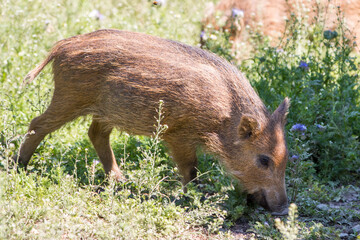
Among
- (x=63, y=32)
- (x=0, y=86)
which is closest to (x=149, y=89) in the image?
(x=0, y=86)

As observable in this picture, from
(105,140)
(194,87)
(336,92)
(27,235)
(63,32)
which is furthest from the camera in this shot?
(63,32)

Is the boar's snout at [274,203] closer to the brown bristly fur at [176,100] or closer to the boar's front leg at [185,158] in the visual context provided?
the brown bristly fur at [176,100]

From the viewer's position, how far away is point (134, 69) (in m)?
4.98

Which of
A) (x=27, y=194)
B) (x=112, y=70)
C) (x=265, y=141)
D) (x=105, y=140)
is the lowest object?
(x=27, y=194)

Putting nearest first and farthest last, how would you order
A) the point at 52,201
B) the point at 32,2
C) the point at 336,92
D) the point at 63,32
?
the point at 52,201, the point at 336,92, the point at 63,32, the point at 32,2

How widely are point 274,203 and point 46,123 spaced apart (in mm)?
2409

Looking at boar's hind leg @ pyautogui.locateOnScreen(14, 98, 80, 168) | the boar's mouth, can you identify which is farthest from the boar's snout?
boar's hind leg @ pyautogui.locateOnScreen(14, 98, 80, 168)

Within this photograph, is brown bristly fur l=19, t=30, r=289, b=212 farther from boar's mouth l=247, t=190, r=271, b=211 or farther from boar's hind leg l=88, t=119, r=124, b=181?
boar's hind leg l=88, t=119, r=124, b=181

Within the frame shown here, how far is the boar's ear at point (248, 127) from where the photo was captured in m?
4.77

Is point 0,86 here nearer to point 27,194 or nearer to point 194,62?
point 27,194

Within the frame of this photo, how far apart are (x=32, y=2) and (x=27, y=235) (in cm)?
622

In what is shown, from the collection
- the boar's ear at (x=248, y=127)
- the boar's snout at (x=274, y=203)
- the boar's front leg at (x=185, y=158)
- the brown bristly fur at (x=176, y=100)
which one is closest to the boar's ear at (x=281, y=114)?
the brown bristly fur at (x=176, y=100)

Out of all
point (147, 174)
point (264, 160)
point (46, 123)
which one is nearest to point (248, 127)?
point (264, 160)

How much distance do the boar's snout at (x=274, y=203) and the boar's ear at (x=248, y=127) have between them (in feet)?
1.82
